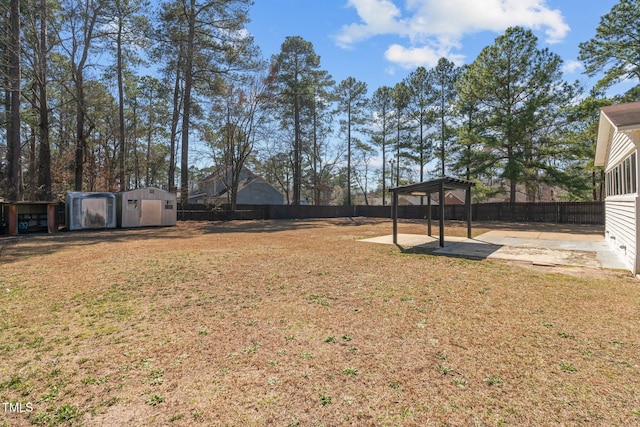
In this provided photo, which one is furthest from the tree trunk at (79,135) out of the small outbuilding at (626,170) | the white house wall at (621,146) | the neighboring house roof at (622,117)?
the white house wall at (621,146)

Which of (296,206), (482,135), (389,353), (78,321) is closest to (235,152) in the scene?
(296,206)

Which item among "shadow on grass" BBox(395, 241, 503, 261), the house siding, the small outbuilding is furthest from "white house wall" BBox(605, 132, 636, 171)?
"shadow on grass" BBox(395, 241, 503, 261)

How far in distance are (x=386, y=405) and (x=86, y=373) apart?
7.28 ft

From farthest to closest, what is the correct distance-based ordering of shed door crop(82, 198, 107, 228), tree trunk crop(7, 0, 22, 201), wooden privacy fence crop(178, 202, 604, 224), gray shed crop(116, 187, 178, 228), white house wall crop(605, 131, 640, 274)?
wooden privacy fence crop(178, 202, 604, 224) < gray shed crop(116, 187, 178, 228) < shed door crop(82, 198, 107, 228) < tree trunk crop(7, 0, 22, 201) < white house wall crop(605, 131, 640, 274)

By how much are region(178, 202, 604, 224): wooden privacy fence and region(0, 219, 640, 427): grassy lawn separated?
1324cm

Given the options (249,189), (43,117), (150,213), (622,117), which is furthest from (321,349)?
(249,189)

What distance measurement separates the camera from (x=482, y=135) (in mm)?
21031

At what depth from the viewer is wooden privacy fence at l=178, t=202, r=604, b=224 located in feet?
62.2

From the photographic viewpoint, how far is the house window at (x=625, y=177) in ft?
18.0

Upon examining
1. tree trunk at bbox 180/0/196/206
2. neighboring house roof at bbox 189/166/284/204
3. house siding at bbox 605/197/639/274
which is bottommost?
house siding at bbox 605/197/639/274

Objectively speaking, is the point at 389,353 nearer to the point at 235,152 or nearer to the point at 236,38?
the point at 236,38

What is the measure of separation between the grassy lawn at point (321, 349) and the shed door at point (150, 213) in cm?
1202

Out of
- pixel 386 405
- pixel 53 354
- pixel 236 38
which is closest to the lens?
pixel 386 405

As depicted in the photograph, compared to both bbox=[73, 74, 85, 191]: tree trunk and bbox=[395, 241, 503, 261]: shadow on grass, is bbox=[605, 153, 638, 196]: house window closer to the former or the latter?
bbox=[395, 241, 503, 261]: shadow on grass
